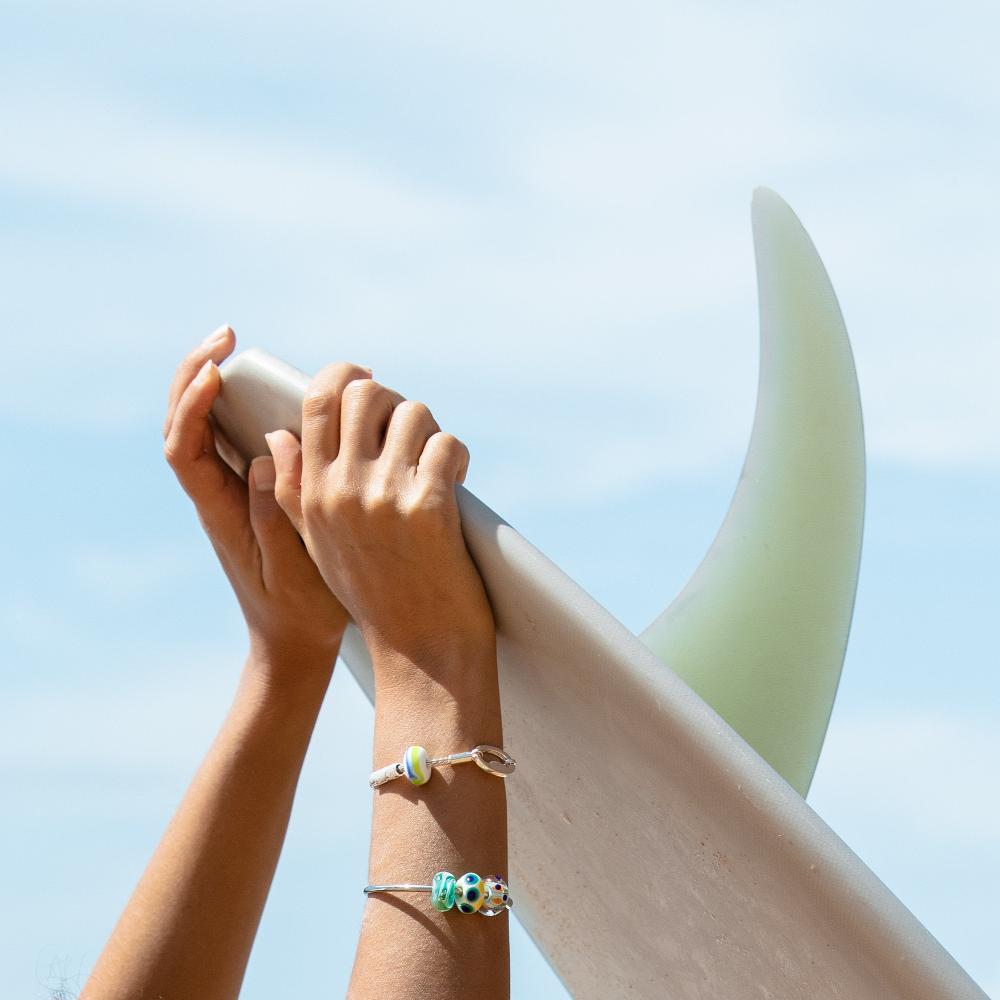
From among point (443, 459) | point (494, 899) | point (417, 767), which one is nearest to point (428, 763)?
point (417, 767)

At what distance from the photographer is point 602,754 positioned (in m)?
1.20

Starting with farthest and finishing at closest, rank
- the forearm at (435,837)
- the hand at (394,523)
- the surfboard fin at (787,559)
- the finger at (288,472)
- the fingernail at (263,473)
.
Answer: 1. the surfboard fin at (787,559)
2. the fingernail at (263,473)
3. the finger at (288,472)
4. the hand at (394,523)
5. the forearm at (435,837)

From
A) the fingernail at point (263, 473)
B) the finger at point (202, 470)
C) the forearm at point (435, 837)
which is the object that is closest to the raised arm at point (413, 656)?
the forearm at point (435, 837)

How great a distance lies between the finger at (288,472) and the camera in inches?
49.0

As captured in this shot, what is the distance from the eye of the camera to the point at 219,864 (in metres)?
1.46

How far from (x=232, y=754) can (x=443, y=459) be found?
1.84 feet

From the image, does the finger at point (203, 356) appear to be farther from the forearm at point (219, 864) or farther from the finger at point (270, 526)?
the forearm at point (219, 864)

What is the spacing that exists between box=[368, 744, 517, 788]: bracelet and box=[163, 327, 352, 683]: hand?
1.43 feet

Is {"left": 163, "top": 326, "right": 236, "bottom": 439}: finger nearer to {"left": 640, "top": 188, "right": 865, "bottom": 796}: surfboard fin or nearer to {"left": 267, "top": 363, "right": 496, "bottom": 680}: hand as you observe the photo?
{"left": 267, "top": 363, "right": 496, "bottom": 680}: hand

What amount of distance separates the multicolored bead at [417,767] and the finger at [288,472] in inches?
12.2

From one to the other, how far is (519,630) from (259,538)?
41 cm

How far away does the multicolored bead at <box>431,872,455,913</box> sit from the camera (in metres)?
0.96

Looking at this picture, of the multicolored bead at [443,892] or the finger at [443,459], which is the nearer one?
the multicolored bead at [443,892]

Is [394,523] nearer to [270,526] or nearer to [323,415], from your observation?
[323,415]
